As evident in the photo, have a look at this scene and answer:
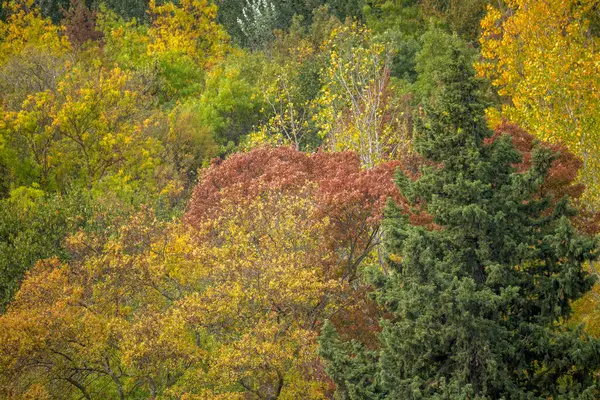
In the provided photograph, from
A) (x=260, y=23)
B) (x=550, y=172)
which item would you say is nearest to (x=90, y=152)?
(x=550, y=172)

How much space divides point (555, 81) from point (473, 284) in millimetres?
15212

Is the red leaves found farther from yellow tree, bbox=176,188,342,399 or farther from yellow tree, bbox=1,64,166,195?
yellow tree, bbox=1,64,166,195

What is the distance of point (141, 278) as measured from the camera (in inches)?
936

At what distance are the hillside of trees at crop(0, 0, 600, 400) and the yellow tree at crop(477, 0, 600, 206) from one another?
0.13 metres

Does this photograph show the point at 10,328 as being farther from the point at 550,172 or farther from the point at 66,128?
the point at 66,128

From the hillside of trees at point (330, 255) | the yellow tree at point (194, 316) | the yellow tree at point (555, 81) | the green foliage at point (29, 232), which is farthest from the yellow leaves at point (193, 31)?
the yellow tree at point (194, 316)

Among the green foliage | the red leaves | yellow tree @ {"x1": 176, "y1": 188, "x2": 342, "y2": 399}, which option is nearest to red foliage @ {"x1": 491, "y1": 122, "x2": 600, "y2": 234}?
the red leaves

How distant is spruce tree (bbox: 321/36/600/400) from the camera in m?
16.8

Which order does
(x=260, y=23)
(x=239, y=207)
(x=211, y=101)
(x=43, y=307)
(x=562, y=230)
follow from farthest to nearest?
(x=260, y=23) < (x=211, y=101) < (x=239, y=207) < (x=43, y=307) < (x=562, y=230)

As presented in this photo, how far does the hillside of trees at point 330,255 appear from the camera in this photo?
56.9ft

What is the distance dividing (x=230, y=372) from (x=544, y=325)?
828 cm

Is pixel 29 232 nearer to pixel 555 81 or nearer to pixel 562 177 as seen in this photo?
pixel 562 177

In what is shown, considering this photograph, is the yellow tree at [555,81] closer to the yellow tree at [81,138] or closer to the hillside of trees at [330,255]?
the hillside of trees at [330,255]

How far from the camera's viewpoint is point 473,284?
16.4 m
